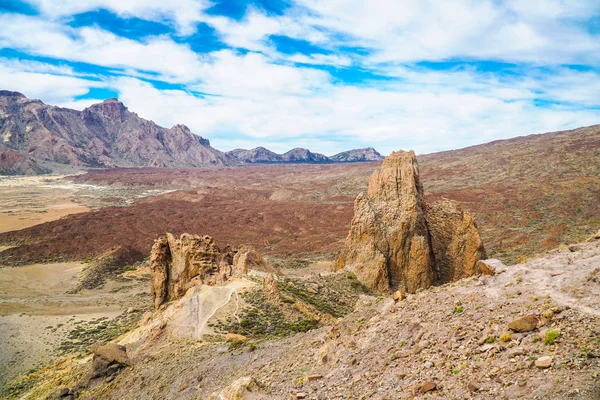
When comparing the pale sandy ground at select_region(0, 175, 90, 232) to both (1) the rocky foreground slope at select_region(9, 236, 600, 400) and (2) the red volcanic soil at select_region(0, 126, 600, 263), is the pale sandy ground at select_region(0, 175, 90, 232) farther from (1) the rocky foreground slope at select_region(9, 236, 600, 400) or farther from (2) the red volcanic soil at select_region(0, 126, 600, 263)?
(1) the rocky foreground slope at select_region(9, 236, 600, 400)

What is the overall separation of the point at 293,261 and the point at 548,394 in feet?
146

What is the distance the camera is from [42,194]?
132 m

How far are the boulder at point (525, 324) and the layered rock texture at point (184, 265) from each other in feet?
66.3

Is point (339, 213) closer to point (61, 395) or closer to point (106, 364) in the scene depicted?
point (106, 364)

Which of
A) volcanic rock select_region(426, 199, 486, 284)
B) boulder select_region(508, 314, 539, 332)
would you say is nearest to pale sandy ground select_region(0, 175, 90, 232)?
volcanic rock select_region(426, 199, 486, 284)

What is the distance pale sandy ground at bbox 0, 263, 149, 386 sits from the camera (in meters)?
24.7

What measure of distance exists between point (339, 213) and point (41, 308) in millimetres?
57269

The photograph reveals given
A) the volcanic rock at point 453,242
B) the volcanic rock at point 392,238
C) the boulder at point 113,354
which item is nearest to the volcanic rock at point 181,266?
the boulder at point 113,354

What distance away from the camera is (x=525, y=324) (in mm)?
7059

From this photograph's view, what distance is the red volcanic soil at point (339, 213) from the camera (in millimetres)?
50844

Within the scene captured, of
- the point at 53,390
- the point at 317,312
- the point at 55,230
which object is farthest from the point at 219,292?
the point at 55,230

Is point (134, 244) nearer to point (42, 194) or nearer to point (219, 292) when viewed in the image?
point (219, 292)

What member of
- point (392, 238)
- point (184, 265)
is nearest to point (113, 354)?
point (184, 265)

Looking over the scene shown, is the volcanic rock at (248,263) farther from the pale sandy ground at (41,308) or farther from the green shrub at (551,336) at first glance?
the green shrub at (551,336)
